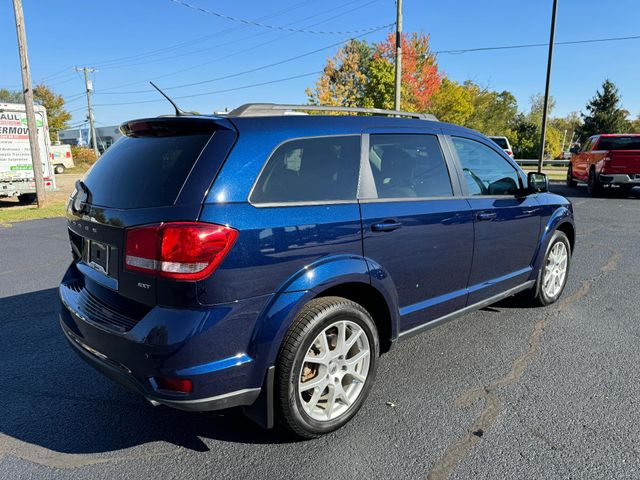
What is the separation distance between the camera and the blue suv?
2.16 metres

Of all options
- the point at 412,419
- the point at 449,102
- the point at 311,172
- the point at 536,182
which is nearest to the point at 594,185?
the point at 536,182

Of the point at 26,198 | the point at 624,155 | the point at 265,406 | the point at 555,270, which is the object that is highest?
the point at 624,155

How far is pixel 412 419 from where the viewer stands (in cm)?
279

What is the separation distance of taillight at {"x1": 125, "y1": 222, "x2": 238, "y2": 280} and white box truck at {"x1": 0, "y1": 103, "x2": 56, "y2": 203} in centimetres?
Answer: 1476

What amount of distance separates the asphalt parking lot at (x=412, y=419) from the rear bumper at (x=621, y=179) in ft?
38.8

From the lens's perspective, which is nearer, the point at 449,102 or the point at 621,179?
the point at 621,179

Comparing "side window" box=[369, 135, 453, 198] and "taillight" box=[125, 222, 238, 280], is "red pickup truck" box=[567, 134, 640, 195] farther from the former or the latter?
"taillight" box=[125, 222, 238, 280]

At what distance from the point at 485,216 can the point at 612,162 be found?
43.2 feet

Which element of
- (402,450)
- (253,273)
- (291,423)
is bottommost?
(402,450)

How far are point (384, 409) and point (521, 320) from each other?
2.09 meters

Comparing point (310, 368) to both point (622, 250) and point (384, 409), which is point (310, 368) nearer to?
point (384, 409)

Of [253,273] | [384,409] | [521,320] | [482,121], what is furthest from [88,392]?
[482,121]

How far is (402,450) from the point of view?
98.7 inches

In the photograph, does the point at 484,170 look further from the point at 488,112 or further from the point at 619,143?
the point at 488,112
